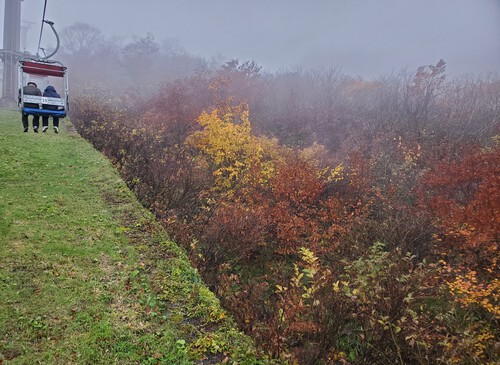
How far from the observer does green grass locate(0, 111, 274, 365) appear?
5.16 metres

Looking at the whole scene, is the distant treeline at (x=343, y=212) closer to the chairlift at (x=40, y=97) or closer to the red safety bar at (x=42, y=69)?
the chairlift at (x=40, y=97)

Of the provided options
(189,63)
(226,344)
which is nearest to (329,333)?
(226,344)

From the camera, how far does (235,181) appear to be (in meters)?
20.3

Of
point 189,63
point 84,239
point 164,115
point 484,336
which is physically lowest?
point 484,336

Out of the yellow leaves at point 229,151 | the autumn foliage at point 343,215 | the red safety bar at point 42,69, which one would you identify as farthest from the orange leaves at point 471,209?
the red safety bar at point 42,69

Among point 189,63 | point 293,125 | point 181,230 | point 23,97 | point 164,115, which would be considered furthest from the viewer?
point 189,63

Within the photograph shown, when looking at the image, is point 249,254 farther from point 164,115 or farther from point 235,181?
point 164,115

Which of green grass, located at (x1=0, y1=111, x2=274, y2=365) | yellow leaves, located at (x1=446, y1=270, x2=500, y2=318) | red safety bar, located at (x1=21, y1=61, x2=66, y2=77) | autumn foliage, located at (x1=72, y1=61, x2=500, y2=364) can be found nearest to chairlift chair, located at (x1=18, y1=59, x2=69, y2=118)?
red safety bar, located at (x1=21, y1=61, x2=66, y2=77)

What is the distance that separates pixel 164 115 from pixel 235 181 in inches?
469

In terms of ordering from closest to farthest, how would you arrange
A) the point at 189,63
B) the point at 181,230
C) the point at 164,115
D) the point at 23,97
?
the point at 181,230, the point at 23,97, the point at 164,115, the point at 189,63

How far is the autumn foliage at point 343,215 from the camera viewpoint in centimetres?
704

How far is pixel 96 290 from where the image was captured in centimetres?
636

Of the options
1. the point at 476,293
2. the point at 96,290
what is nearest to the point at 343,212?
the point at 476,293

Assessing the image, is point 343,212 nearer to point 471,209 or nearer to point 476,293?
point 471,209
